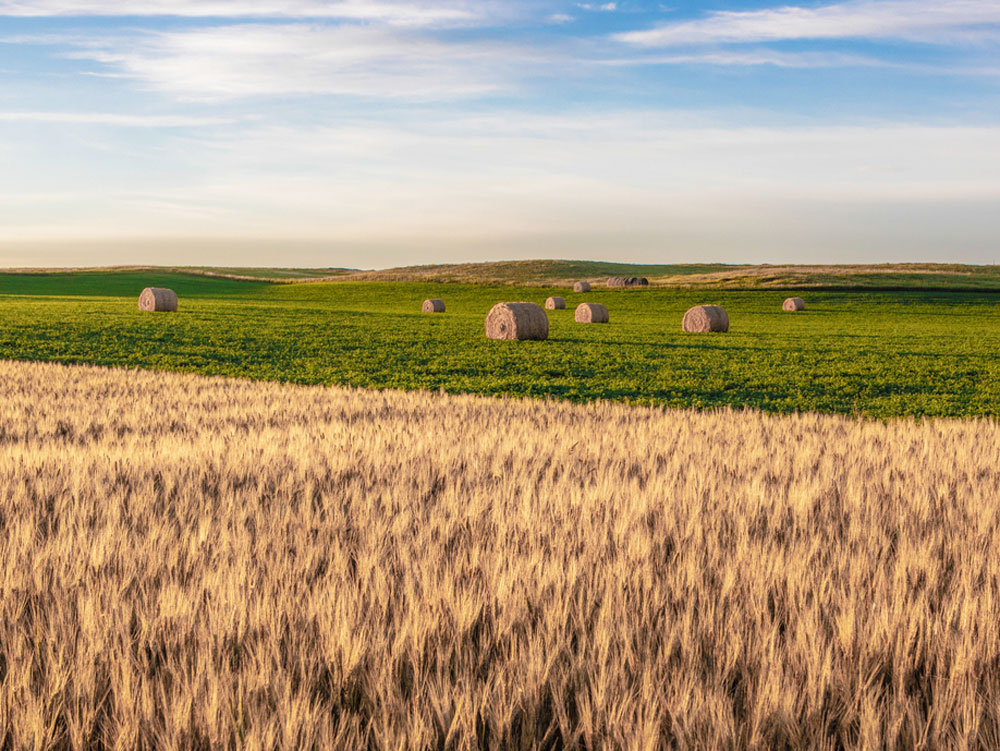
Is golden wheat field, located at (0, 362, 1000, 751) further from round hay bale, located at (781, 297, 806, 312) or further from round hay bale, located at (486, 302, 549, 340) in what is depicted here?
round hay bale, located at (781, 297, 806, 312)

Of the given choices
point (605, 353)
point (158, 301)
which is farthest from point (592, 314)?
point (158, 301)

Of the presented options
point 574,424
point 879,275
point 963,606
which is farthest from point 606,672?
point 879,275

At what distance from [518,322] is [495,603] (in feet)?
89.8

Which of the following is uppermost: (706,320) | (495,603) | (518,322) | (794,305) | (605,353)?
(794,305)

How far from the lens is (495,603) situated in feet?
12.6

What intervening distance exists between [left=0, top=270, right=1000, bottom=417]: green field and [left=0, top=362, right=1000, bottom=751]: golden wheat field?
9264mm

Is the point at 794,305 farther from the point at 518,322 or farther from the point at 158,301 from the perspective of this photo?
the point at 158,301

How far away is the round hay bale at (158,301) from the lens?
48688mm

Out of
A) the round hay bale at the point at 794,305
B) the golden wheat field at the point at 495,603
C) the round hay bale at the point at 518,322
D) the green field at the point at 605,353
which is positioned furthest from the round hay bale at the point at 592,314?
the golden wheat field at the point at 495,603

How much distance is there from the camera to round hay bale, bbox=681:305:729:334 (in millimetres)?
38188

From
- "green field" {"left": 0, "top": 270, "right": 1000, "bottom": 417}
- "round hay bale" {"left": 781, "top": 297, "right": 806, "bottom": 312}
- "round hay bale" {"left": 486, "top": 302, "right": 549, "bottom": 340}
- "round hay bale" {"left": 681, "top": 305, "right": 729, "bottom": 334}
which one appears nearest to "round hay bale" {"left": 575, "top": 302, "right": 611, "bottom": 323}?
"green field" {"left": 0, "top": 270, "right": 1000, "bottom": 417}

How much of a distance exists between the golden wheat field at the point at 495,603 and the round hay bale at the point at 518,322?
75.8 ft

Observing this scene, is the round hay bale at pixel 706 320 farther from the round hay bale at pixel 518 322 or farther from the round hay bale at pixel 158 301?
the round hay bale at pixel 158 301

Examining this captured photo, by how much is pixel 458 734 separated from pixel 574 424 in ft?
28.1
